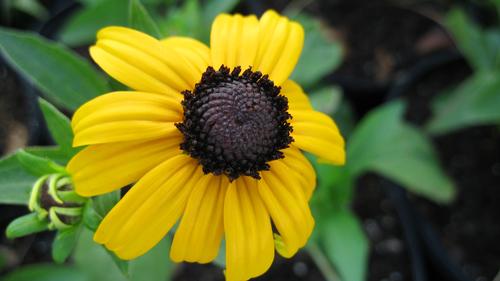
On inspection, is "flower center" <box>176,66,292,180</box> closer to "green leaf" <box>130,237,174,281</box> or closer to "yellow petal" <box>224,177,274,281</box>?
"yellow petal" <box>224,177,274,281</box>

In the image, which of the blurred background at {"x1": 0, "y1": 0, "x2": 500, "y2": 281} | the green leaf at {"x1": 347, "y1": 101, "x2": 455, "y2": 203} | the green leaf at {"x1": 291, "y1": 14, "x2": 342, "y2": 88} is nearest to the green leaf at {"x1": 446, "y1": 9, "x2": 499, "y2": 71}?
the blurred background at {"x1": 0, "y1": 0, "x2": 500, "y2": 281}

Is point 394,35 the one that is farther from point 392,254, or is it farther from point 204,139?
point 204,139

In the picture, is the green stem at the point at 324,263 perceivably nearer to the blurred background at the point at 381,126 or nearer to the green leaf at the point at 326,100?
the blurred background at the point at 381,126

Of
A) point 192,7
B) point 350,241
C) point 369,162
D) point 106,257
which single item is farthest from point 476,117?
point 106,257

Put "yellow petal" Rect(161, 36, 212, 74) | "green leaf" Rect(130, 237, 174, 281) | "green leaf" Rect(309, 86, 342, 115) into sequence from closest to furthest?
"yellow petal" Rect(161, 36, 212, 74)
"green leaf" Rect(130, 237, 174, 281)
"green leaf" Rect(309, 86, 342, 115)

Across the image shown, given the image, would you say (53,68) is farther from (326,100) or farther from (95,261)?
(326,100)

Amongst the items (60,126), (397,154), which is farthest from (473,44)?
(60,126)

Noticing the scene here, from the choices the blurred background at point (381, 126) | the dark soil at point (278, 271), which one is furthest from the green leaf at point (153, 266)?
the dark soil at point (278, 271)

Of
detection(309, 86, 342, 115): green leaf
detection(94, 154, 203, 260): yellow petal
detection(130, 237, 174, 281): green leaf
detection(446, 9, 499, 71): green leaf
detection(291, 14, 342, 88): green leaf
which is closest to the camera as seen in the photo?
detection(94, 154, 203, 260): yellow petal
